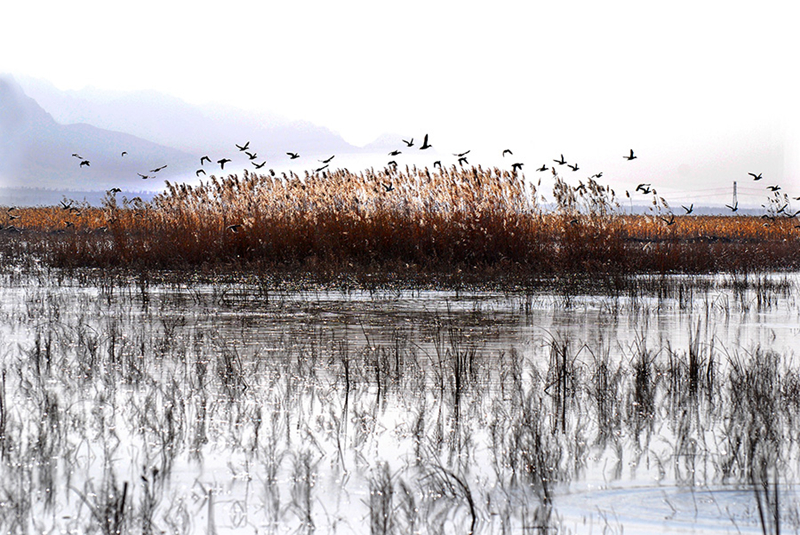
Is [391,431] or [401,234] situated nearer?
[391,431]

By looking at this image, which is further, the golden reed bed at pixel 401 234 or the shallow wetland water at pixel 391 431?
the golden reed bed at pixel 401 234

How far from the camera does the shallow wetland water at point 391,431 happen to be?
2.91 metres

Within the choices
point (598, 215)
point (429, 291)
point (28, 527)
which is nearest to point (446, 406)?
point (28, 527)

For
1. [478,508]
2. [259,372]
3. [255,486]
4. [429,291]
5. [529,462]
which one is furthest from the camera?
[429,291]

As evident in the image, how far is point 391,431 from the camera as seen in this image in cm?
395

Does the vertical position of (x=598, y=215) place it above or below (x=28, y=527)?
above

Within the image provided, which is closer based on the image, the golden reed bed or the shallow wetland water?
the shallow wetland water

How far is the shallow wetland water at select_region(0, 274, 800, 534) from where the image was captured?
291cm

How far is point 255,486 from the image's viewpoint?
3.18 metres

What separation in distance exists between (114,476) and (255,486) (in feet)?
1.70

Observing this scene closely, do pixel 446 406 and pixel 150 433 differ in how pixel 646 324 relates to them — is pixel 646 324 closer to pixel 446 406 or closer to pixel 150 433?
pixel 446 406

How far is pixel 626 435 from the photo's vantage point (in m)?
3.89

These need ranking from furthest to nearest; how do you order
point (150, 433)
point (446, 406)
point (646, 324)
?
point (646, 324) → point (446, 406) → point (150, 433)

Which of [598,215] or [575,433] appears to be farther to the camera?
[598,215]
